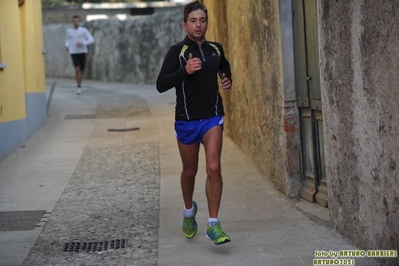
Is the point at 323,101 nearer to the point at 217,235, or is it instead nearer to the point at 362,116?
the point at 362,116

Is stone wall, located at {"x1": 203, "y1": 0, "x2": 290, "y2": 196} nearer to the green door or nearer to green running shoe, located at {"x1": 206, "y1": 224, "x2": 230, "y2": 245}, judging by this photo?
the green door

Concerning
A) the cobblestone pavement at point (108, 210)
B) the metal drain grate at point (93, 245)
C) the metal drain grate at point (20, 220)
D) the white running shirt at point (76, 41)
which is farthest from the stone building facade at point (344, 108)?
the white running shirt at point (76, 41)

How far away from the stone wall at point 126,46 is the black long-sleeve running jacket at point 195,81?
16.6 meters

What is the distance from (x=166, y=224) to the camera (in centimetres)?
742

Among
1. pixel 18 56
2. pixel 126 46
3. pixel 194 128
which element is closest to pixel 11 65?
pixel 18 56

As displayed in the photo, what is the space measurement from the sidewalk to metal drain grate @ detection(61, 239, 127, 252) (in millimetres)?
80

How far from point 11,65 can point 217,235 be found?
23.1 ft

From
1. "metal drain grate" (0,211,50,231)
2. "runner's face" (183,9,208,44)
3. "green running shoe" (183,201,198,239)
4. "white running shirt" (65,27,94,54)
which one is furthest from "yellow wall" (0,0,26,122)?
"white running shirt" (65,27,94,54)

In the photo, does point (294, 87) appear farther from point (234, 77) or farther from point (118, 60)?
point (118, 60)

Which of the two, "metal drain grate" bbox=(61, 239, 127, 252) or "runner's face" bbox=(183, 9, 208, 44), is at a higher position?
"runner's face" bbox=(183, 9, 208, 44)

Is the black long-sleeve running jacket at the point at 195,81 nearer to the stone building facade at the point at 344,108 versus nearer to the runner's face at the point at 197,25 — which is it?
the runner's face at the point at 197,25

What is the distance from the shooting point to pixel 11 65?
493 inches

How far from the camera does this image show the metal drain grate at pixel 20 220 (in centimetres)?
755

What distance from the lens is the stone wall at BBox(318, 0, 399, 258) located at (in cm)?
545
